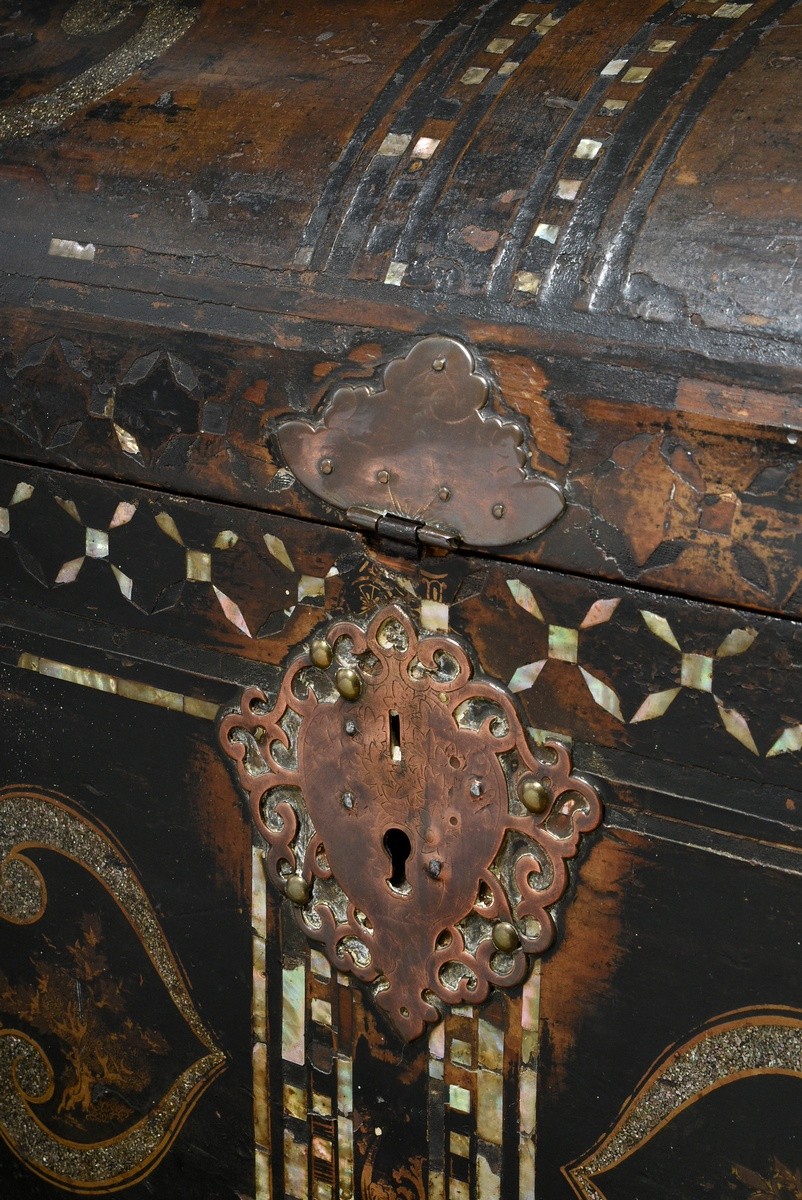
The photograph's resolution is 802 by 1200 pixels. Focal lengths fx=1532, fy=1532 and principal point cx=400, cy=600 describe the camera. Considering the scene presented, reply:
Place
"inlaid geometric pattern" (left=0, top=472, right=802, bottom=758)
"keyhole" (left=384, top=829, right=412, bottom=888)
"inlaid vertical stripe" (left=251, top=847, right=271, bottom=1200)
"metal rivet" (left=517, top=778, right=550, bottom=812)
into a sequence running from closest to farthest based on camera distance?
"inlaid geometric pattern" (left=0, top=472, right=802, bottom=758)
"metal rivet" (left=517, top=778, right=550, bottom=812)
"keyhole" (left=384, top=829, right=412, bottom=888)
"inlaid vertical stripe" (left=251, top=847, right=271, bottom=1200)

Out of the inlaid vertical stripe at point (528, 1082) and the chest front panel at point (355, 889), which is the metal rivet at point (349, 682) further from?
the inlaid vertical stripe at point (528, 1082)

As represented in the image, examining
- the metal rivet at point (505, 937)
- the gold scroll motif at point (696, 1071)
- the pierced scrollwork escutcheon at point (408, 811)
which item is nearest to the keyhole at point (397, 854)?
the pierced scrollwork escutcheon at point (408, 811)

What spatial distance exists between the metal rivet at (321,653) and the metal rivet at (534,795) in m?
0.21

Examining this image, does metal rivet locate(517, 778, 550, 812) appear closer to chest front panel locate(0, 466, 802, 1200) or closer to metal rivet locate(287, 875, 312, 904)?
chest front panel locate(0, 466, 802, 1200)

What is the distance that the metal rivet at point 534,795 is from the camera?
1259 mm

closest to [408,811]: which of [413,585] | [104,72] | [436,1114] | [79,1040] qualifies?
[413,585]

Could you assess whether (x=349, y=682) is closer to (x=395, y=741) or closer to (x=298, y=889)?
(x=395, y=741)

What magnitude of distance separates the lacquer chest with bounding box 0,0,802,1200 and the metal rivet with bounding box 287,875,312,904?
15mm

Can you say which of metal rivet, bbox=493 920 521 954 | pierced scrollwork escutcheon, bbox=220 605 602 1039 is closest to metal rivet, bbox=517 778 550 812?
pierced scrollwork escutcheon, bbox=220 605 602 1039

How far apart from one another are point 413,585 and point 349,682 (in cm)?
11

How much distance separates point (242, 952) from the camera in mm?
1507

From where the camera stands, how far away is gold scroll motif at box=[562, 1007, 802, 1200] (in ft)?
4.00

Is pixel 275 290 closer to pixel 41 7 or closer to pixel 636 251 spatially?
pixel 636 251

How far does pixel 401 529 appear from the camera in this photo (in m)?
1.25
